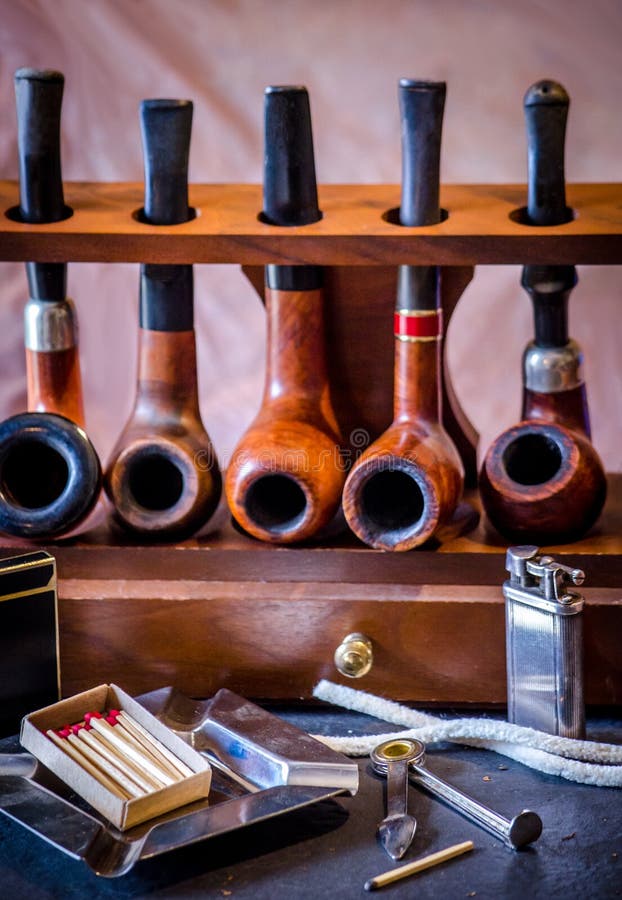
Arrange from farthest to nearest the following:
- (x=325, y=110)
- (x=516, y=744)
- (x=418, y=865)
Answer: (x=325, y=110), (x=516, y=744), (x=418, y=865)

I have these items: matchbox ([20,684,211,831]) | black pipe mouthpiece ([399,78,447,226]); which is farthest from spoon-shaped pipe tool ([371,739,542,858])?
black pipe mouthpiece ([399,78,447,226])

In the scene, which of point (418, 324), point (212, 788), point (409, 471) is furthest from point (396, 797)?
point (418, 324)

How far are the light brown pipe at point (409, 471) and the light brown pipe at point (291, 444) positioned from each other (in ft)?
0.09

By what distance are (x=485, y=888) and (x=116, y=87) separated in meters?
0.93

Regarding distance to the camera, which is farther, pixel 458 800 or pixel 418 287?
pixel 418 287

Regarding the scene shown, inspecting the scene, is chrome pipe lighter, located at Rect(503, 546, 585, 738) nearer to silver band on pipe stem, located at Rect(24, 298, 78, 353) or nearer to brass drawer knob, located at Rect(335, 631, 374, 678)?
brass drawer knob, located at Rect(335, 631, 374, 678)

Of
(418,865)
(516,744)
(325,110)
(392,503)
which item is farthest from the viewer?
(325,110)

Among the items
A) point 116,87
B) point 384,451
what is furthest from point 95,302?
point 384,451

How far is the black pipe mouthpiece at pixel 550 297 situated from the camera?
3.37ft

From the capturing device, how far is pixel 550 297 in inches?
40.6

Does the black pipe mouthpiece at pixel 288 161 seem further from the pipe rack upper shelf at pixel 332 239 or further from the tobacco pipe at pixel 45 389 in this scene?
the tobacco pipe at pixel 45 389

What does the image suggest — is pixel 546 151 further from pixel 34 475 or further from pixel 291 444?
pixel 34 475

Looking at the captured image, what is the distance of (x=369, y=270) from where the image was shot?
107cm

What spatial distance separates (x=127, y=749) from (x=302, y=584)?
0.19 metres
